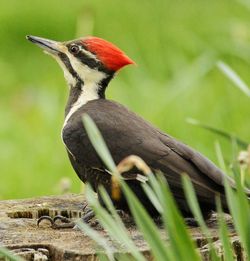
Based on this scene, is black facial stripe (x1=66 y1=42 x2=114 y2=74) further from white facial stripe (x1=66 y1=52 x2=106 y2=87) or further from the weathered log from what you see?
the weathered log

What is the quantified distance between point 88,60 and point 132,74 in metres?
3.43

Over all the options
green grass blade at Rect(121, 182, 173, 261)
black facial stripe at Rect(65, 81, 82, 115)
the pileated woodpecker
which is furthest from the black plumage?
green grass blade at Rect(121, 182, 173, 261)

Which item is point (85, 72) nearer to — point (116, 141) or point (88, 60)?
point (88, 60)

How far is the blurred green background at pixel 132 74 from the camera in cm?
757

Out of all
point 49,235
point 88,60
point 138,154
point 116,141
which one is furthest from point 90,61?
point 49,235

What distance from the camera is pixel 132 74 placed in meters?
8.90

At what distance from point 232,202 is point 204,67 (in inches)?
169

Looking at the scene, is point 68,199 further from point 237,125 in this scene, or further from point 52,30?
point 52,30

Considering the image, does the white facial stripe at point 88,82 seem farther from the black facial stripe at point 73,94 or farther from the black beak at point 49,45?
the black beak at point 49,45

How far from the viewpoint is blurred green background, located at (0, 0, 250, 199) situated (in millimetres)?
7570

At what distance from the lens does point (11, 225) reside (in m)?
4.77

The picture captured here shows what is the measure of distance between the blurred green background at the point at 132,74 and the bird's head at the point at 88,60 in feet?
4.03

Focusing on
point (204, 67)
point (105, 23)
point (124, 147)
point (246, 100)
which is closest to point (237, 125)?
point (246, 100)

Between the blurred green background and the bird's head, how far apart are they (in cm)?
123
